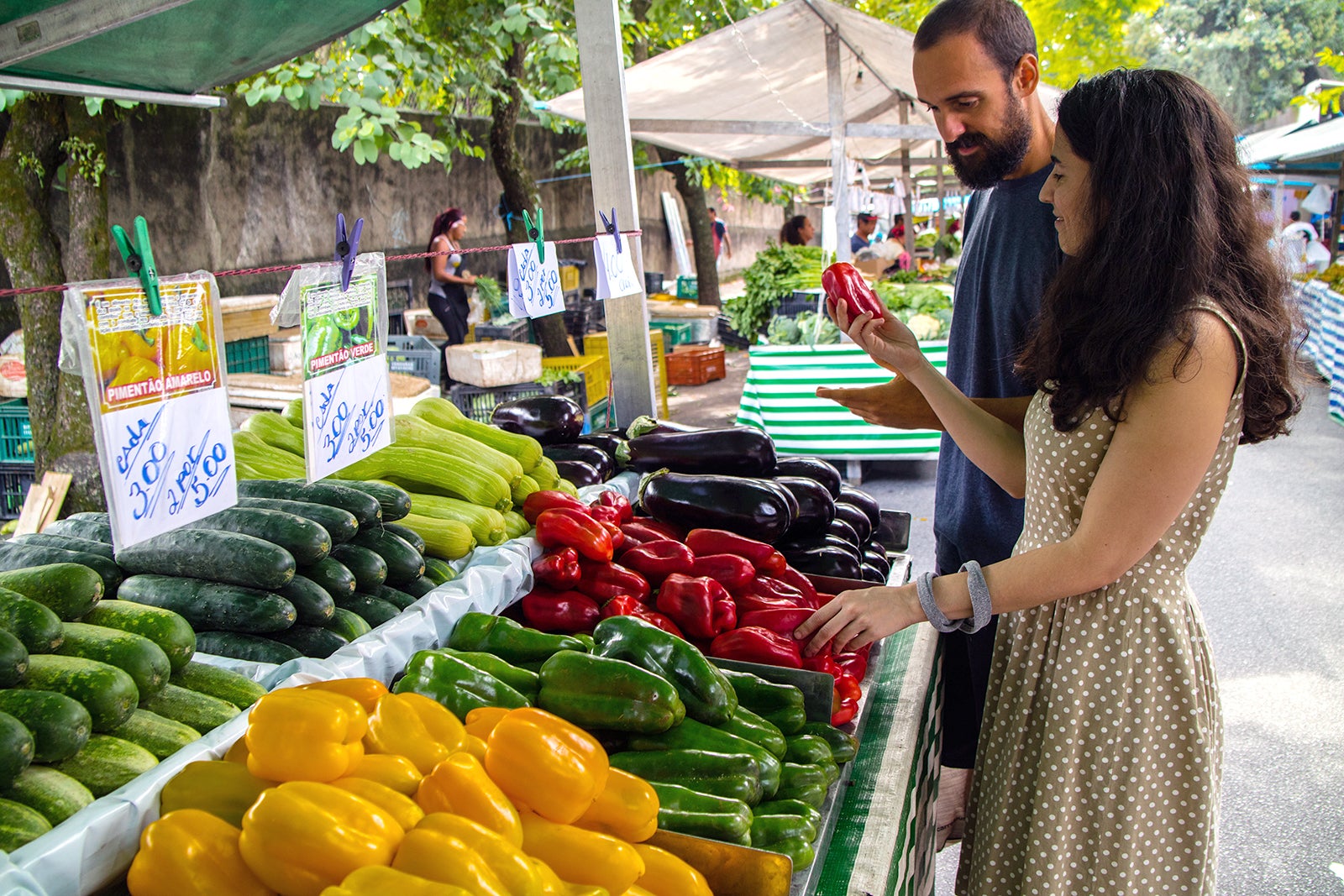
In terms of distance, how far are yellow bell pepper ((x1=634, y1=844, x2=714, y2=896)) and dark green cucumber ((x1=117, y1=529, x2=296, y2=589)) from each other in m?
0.94

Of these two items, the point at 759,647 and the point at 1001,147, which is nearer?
the point at 759,647

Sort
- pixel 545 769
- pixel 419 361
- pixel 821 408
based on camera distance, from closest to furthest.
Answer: pixel 545 769, pixel 821 408, pixel 419 361

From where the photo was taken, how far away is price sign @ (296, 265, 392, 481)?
1842 millimetres

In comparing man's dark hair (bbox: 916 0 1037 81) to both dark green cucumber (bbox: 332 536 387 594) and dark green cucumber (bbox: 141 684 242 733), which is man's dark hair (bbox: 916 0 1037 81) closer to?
dark green cucumber (bbox: 332 536 387 594)

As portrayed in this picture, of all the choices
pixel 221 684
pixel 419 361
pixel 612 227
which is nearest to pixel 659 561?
pixel 221 684

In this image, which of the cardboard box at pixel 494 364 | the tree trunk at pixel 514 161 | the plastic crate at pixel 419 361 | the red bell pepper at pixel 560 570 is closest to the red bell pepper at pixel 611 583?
the red bell pepper at pixel 560 570

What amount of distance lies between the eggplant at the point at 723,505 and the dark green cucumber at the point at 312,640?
1.06 meters

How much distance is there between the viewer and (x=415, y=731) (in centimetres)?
133

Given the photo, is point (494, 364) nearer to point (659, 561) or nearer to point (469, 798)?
point (659, 561)

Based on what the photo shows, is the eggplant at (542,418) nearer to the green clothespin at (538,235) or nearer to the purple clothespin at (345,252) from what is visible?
the green clothespin at (538,235)

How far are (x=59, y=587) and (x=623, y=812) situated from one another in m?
1.02

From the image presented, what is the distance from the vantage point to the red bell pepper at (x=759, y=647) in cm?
206

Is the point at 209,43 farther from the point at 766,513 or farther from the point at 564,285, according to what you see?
the point at 564,285

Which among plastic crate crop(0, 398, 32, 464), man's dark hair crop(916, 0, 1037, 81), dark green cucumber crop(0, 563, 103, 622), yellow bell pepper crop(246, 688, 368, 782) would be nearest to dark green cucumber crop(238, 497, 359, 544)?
dark green cucumber crop(0, 563, 103, 622)
